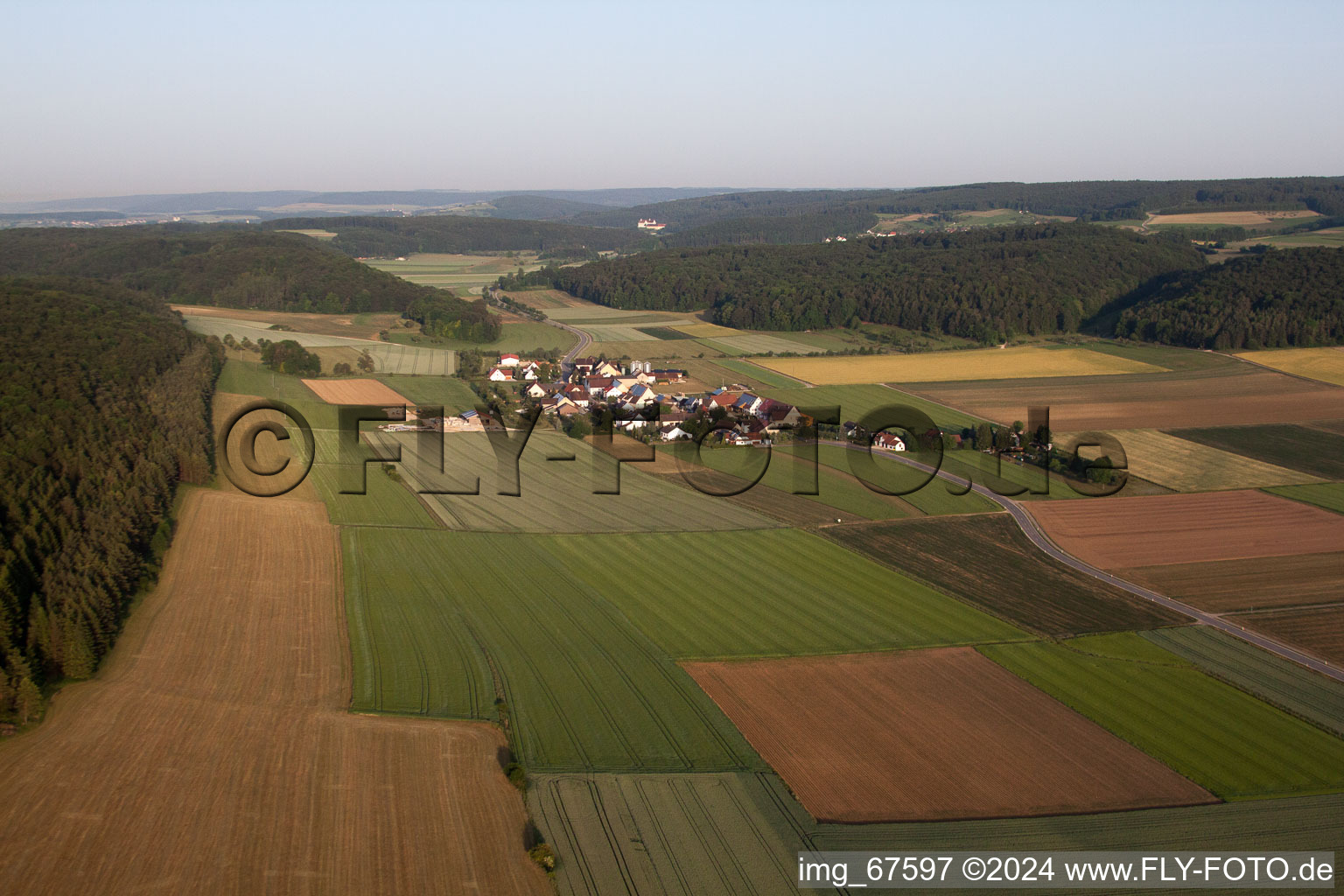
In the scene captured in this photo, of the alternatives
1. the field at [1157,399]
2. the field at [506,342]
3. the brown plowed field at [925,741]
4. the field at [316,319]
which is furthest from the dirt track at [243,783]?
the field at [316,319]

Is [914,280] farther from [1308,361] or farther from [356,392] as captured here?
[356,392]

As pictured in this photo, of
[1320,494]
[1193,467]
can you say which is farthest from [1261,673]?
[1193,467]

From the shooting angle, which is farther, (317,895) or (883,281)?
(883,281)

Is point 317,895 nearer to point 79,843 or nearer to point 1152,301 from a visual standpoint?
point 79,843

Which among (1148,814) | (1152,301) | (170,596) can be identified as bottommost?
(1148,814)

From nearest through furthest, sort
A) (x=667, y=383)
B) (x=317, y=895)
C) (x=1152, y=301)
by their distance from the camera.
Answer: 1. (x=317, y=895)
2. (x=667, y=383)
3. (x=1152, y=301)

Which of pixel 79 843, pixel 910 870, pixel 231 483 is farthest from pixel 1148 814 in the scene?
pixel 231 483

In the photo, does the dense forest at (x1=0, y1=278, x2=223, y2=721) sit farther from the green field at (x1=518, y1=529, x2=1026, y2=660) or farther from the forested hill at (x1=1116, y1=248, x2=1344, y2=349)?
the forested hill at (x1=1116, y1=248, x2=1344, y2=349)

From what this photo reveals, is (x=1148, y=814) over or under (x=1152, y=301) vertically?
under
